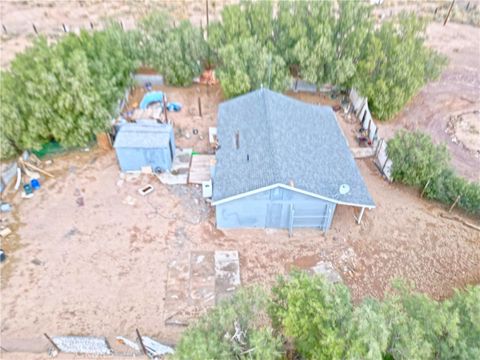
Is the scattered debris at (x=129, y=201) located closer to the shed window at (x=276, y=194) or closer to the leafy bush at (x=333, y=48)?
the shed window at (x=276, y=194)

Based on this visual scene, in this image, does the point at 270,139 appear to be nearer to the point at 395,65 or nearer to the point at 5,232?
the point at 395,65

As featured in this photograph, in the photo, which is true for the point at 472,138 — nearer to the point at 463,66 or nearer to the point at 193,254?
the point at 463,66

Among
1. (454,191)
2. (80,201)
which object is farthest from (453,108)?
(80,201)

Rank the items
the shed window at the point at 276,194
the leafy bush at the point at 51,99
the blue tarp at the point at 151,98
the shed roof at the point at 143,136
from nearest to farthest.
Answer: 1. the shed window at the point at 276,194
2. the leafy bush at the point at 51,99
3. the shed roof at the point at 143,136
4. the blue tarp at the point at 151,98

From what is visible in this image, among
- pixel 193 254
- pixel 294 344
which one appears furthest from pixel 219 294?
pixel 294 344

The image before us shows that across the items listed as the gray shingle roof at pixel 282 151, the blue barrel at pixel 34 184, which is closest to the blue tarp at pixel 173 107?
the gray shingle roof at pixel 282 151
